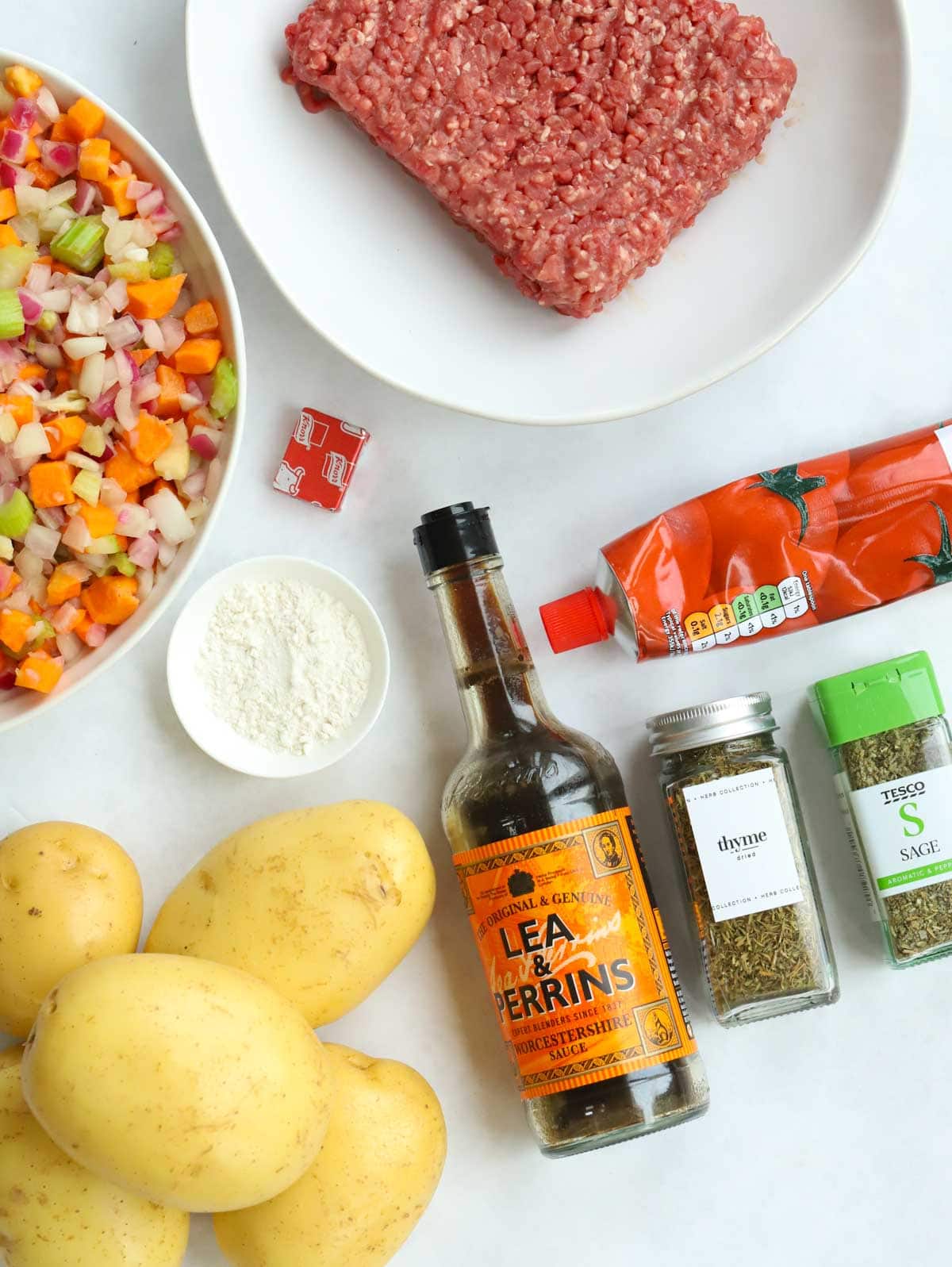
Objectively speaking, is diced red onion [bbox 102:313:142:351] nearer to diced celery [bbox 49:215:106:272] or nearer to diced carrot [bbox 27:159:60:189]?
diced celery [bbox 49:215:106:272]

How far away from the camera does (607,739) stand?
140 centimetres

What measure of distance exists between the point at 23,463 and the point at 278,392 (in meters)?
0.35

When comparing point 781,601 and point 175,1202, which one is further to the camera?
point 781,601

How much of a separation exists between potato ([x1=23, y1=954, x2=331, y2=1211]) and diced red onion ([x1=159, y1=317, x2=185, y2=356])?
655mm

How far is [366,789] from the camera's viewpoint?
1.39 meters

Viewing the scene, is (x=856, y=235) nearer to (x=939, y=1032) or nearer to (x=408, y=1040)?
(x=939, y=1032)

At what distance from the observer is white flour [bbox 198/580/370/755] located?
1.33 meters

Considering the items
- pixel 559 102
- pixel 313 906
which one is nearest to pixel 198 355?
pixel 559 102

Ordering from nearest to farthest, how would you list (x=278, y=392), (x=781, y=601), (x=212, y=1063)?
1. (x=212, y=1063)
2. (x=781, y=601)
3. (x=278, y=392)

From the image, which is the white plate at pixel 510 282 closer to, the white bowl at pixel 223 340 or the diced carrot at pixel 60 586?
the white bowl at pixel 223 340

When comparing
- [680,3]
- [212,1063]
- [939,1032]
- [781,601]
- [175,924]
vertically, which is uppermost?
[680,3]

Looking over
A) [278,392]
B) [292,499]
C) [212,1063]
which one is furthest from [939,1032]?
[278,392]

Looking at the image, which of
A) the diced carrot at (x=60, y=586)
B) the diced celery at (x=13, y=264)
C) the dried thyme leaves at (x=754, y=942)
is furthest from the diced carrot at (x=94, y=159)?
the dried thyme leaves at (x=754, y=942)

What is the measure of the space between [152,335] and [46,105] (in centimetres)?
27
